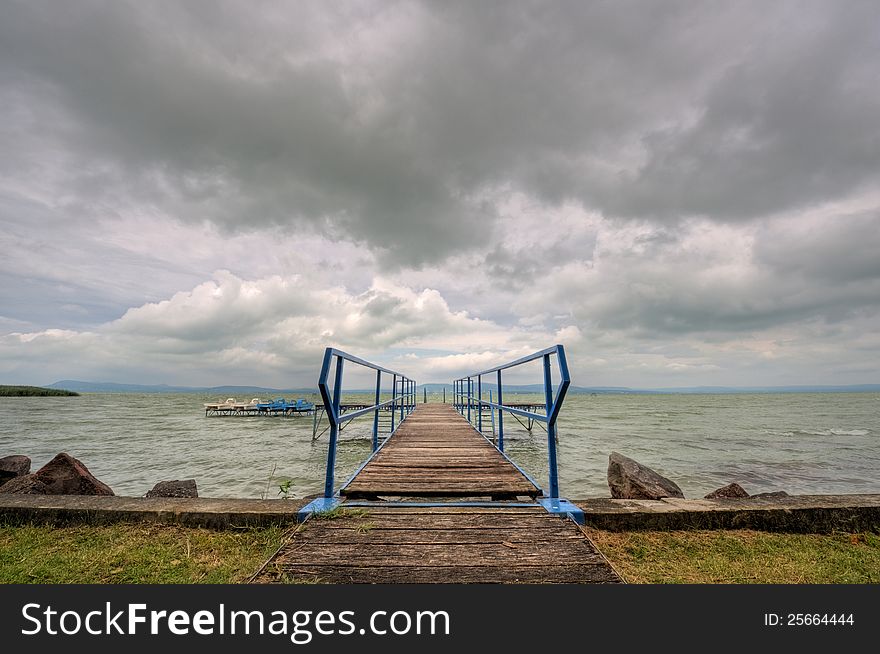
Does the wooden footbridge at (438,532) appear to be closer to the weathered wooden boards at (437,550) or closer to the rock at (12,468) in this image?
the weathered wooden boards at (437,550)

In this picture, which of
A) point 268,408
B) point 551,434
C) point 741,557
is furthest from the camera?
point 268,408

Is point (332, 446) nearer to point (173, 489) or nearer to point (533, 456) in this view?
point (173, 489)

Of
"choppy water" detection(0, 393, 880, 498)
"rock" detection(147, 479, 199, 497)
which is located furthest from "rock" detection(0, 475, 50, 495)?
"choppy water" detection(0, 393, 880, 498)

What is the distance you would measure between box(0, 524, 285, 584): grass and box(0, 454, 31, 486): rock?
243 inches

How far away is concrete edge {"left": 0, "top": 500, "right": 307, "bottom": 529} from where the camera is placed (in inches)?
122

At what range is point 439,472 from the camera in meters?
4.42

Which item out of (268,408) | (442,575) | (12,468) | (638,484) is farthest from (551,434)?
(268,408)

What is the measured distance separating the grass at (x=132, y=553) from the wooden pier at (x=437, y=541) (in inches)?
16.1

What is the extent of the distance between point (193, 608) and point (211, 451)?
50.8 ft

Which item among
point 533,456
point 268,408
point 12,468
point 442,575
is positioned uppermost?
point 442,575

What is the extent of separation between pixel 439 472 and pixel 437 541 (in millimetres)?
1862

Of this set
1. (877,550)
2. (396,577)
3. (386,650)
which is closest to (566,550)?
(396,577)

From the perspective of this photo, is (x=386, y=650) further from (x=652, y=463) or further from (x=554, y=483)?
(x=652, y=463)

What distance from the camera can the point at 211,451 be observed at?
14.7m
